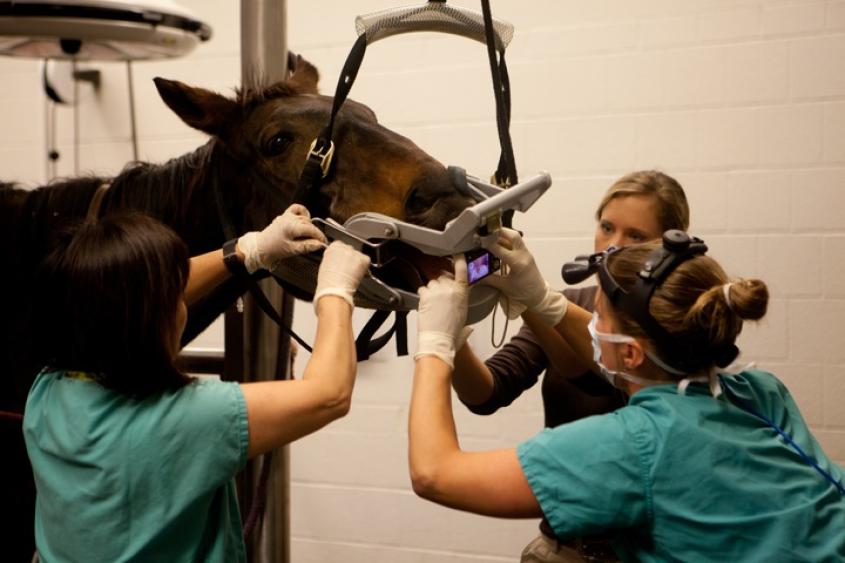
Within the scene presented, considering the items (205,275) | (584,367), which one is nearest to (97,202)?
(205,275)

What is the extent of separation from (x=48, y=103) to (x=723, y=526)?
3.24 m

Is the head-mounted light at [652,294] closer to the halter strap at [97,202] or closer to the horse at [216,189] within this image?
the horse at [216,189]

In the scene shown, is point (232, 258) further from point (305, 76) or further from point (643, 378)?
point (643, 378)

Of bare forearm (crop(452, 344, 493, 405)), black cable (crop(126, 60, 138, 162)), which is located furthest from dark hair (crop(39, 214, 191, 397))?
black cable (crop(126, 60, 138, 162))

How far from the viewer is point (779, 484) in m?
1.12

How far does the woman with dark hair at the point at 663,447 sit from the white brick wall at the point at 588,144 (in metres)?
1.55

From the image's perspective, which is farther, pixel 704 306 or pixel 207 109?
pixel 207 109

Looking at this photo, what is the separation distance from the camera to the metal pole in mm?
1727

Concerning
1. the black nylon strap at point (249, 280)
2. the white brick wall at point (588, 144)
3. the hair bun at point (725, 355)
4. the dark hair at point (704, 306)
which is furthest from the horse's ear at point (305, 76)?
the white brick wall at point (588, 144)

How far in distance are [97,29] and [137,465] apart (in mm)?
1002

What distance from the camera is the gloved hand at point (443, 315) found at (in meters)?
1.27

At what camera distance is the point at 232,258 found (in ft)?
4.90

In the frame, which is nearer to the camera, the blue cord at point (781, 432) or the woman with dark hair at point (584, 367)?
the blue cord at point (781, 432)

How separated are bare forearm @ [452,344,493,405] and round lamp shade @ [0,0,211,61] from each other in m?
0.95
